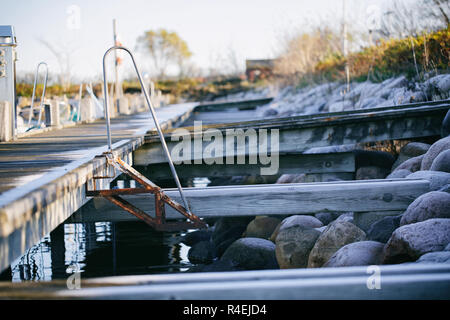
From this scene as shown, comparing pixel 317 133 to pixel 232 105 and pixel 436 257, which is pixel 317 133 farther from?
pixel 232 105

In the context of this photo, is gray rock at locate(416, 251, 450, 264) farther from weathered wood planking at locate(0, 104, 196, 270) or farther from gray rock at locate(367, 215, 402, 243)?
weathered wood planking at locate(0, 104, 196, 270)

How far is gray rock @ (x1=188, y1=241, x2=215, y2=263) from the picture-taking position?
21.2ft

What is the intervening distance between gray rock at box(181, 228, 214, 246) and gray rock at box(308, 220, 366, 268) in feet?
9.84

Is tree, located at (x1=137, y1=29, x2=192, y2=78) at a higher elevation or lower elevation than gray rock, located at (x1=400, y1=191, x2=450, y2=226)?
higher

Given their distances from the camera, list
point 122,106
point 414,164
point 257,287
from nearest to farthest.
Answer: point 257,287
point 414,164
point 122,106

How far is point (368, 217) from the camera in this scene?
16.0ft

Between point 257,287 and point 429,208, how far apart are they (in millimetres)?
2037

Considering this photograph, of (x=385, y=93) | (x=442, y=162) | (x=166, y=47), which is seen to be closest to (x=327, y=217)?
(x=442, y=162)

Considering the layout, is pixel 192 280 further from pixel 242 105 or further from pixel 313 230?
pixel 242 105

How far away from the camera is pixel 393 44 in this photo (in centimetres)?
1319


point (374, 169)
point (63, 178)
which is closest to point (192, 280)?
point (63, 178)

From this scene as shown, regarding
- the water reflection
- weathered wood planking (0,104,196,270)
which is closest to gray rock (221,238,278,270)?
the water reflection

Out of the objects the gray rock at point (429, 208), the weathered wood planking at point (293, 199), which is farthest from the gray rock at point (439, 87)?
the gray rock at point (429, 208)
